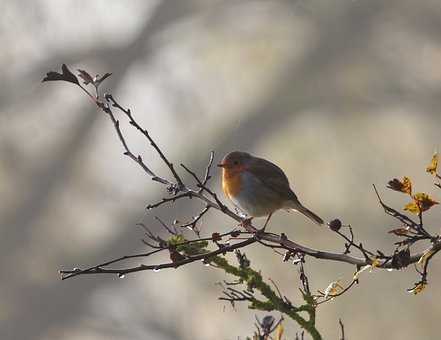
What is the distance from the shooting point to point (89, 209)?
6.84 metres

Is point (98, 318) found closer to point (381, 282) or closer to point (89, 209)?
point (89, 209)

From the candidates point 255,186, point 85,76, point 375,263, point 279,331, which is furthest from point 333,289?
point 255,186

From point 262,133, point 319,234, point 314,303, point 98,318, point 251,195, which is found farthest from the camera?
point 98,318

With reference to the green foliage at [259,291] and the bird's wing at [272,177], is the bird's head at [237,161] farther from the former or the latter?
the green foliage at [259,291]

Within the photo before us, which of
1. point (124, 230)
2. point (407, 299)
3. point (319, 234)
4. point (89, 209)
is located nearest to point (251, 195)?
point (319, 234)

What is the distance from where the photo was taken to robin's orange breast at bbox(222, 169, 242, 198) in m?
2.42

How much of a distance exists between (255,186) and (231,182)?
8 cm

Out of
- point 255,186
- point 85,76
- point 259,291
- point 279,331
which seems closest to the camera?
point 279,331

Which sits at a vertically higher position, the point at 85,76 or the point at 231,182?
the point at 231,182

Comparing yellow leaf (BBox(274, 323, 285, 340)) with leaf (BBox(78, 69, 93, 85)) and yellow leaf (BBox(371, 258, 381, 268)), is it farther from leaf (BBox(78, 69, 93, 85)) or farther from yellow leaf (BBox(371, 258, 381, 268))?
leaf (BBox(78, 69, 93, 85))

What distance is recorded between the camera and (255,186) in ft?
7.82

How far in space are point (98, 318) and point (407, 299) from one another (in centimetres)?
219

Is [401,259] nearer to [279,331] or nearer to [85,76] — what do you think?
[279,331]

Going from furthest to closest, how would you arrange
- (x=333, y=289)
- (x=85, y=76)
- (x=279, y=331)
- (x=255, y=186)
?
(x=255, y=186) → (x=85, y=76) → (x=333, y=289) → (x=279, y=331)
